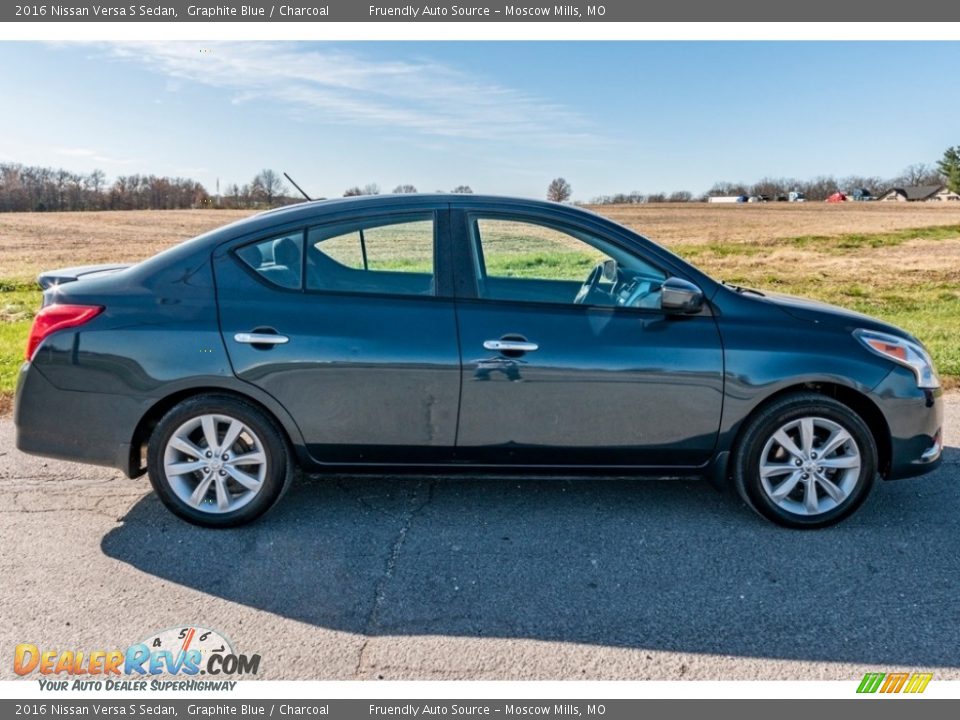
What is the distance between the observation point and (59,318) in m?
3.74

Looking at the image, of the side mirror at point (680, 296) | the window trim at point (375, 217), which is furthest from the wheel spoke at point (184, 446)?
the side mirror at point (680, 296)

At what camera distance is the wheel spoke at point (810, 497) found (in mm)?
3848

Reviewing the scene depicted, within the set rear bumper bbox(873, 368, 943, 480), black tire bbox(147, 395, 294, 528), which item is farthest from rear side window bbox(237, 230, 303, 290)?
rear bumper bbox(873, 368, 943, 480)

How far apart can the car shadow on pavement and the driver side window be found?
3.76 feet

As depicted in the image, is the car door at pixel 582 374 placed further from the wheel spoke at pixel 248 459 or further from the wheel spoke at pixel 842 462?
the wheel spoke at pixel 248 459

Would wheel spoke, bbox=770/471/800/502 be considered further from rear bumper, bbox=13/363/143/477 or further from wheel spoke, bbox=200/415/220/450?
rear bumper, bbox=13/363/143/477

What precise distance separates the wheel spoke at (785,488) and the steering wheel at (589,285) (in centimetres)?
137

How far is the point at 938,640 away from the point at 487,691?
1.75 metres

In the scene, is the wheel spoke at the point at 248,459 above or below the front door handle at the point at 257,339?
below

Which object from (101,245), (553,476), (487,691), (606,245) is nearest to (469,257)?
(606,245)

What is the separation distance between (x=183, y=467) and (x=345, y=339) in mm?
1036

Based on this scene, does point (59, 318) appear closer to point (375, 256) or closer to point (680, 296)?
point (375, 256)

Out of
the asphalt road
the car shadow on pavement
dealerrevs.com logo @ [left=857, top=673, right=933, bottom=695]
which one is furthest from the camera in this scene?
the car shadow on pavement

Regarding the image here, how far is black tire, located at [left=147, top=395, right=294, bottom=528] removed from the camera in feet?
12.3
